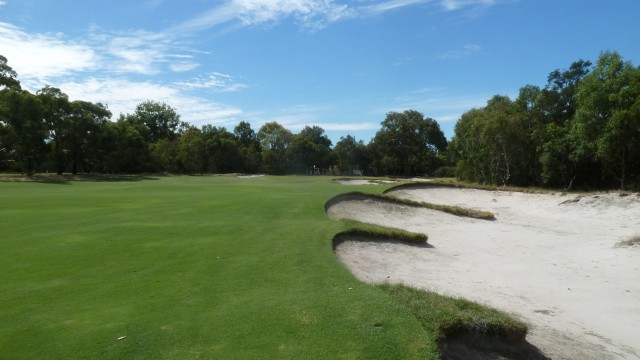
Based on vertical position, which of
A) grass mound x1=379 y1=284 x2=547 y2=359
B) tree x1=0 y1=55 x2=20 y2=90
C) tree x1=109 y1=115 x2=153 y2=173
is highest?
tree x1=0 y1=55 x2=20 y2=90

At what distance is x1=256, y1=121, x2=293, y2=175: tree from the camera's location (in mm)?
105062

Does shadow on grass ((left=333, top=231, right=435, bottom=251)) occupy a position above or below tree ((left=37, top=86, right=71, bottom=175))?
below

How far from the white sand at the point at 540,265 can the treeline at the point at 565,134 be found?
429 inches

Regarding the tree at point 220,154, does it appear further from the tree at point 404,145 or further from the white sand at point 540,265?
the white sand at point 540,265

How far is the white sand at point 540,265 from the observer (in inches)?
352

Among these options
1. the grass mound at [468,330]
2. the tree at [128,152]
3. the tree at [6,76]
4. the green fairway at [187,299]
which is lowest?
the grass mound at [468,330]

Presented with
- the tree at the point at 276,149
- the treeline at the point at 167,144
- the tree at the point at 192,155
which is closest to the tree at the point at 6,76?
the treeline at the point at 167,144

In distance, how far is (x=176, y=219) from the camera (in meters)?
15.8

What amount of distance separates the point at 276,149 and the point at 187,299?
351 ft

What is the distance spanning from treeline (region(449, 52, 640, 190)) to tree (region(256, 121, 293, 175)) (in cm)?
5311

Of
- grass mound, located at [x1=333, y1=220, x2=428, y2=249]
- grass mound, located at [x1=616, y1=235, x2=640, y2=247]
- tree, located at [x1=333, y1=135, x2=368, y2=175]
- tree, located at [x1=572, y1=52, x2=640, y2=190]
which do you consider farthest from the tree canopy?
grass mound, located at [x1=333, y1=220, x2=428, y2=249]

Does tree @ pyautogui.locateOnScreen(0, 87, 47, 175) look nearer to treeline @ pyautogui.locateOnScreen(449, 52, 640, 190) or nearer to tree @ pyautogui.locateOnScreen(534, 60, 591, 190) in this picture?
treeline @ pyautogui.locateOnScreen(449, 52, 640, 190)

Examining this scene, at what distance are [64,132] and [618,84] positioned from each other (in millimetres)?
68280

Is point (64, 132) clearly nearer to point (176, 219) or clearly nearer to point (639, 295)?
point (176, 219)
